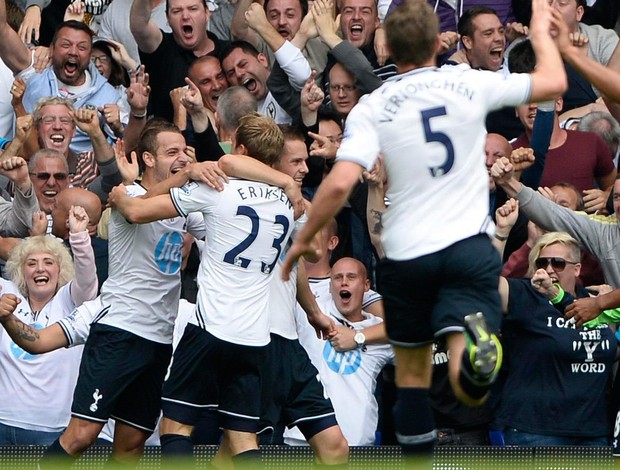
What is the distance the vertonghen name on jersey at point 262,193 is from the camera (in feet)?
25.8

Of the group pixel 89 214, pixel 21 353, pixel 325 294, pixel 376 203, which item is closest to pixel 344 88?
pixel 376 203

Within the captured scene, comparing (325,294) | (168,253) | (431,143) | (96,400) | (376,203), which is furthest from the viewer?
(376,203)

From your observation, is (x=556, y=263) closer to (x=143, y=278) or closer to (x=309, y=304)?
(x=309, y=304)

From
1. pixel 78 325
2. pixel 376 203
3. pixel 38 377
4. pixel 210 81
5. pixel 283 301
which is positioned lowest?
pixel 38 377

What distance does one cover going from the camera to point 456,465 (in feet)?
29.1

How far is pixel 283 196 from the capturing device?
7977mm

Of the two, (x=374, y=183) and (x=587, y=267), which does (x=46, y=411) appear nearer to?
(x=374, y=183)

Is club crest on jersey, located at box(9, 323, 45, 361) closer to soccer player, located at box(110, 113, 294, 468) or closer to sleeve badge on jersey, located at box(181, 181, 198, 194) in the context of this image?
soccer player, located at box(110, 113, 294, 468)

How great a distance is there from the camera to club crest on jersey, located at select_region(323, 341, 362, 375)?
952 centimetres

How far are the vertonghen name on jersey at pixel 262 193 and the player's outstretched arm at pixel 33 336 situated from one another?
160 centimetres

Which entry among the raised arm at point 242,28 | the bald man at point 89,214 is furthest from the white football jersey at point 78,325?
the raised arm at point 242,28

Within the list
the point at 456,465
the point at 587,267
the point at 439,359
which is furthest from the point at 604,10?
the point at 456,465

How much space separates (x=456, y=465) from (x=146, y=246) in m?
2.47

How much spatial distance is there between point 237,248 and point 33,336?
5.15 ft
